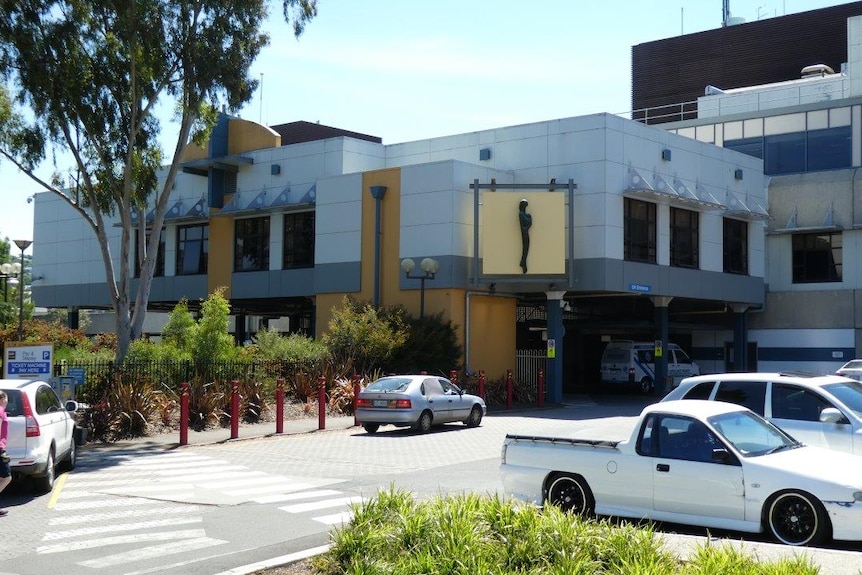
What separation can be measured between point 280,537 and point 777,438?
558cm

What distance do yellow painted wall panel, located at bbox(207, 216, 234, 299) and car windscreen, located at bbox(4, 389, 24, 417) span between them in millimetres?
30220

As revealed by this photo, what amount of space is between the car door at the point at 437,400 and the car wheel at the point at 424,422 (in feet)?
0.55

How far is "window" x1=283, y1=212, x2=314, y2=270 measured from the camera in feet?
134

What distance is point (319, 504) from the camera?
13.1 m

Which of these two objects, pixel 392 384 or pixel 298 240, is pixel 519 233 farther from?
pixel 392 384

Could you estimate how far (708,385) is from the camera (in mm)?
13430

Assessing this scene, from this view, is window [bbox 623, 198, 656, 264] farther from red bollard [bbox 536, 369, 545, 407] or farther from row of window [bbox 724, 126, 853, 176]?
row of window [bbox 724, 126, 853, 176]

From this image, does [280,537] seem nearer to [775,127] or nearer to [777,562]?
[777,562]

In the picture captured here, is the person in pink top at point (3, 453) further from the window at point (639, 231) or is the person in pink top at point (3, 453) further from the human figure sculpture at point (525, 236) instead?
the window at point (639, 231)

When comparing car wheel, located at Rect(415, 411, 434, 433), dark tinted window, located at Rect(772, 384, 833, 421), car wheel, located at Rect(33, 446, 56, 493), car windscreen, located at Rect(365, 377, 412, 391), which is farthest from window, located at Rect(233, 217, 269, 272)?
dark tinted window, located at Rect(772, 384, 833, 421)

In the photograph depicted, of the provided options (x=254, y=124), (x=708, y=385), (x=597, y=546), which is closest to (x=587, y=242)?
(x=254, y=124)

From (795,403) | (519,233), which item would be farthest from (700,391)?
(519,233)

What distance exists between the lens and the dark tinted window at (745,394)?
12.9m

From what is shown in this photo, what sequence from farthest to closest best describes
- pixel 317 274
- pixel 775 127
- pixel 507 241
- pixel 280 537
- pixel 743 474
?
pixel 775 127
pixel 317 274
pixel 507 241
pixel 280 537
pixel 743 474
